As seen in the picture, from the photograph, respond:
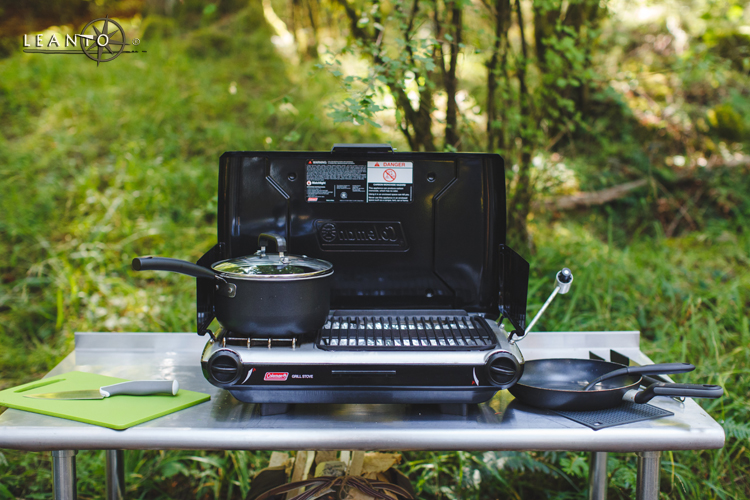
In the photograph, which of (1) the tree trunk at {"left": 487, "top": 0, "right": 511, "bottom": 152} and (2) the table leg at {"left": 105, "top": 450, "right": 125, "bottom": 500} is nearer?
(2) the table leg at {"left": 105, "top": 450, "right": 125, "bottom": 500}

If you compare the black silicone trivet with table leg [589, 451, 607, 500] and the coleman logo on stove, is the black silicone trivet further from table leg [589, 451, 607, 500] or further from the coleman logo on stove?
the coleman logo on stove

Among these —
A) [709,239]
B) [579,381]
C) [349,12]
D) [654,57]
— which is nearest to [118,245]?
[349,12]

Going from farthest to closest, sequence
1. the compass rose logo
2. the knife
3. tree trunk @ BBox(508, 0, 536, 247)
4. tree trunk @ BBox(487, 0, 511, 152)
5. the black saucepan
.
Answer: tree trunk @ BBox(508, 0, 536, 247) → tree trunk @ BBox(487, 0, 511, 152) → the compass rose logo → the knife → the black saucepan

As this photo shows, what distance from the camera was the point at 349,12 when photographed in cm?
229

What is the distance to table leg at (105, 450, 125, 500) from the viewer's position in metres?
1.48

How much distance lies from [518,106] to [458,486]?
1.92 meters

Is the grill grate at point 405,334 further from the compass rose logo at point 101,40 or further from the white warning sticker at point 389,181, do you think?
the compass rose logo at point 101,40

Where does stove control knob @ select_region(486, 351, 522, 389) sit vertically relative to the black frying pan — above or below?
above

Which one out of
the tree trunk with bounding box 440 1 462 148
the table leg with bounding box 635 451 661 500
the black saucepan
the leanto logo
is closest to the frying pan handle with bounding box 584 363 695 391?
the table leg with bounding box 635 451 661 500

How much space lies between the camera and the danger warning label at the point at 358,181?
51.4 inches

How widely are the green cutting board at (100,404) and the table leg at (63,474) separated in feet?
0.37

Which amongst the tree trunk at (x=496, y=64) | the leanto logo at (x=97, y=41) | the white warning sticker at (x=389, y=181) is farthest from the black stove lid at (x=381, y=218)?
the tree trunk at (x=496, y=64)

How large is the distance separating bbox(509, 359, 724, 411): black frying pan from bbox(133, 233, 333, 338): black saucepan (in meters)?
0.50

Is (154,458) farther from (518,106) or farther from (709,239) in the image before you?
(709,239)
